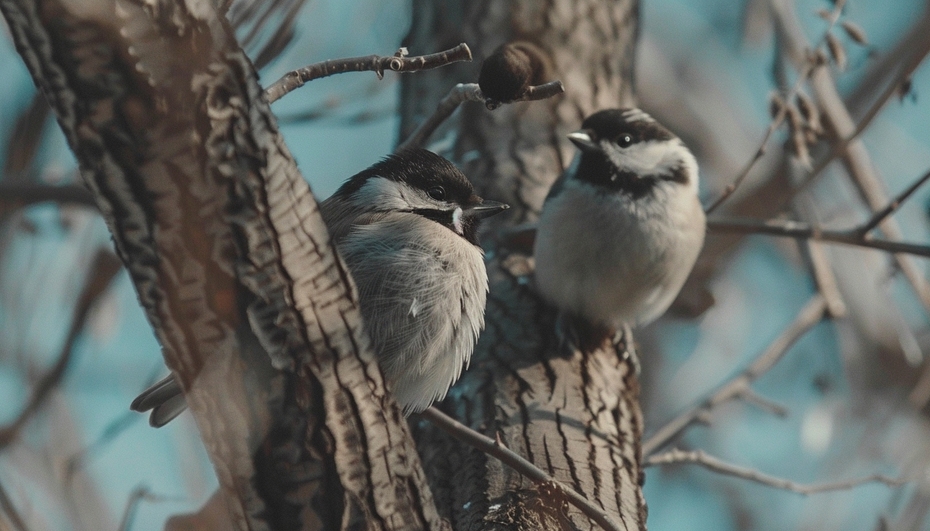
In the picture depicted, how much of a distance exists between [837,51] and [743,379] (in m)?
1.63

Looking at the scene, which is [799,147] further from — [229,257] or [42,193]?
[42,193]

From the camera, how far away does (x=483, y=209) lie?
3914mm

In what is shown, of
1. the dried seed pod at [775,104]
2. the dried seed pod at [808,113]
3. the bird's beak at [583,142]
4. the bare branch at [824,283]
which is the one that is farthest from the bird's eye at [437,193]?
the bare branch at [824,283]

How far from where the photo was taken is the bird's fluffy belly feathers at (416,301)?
3318mm

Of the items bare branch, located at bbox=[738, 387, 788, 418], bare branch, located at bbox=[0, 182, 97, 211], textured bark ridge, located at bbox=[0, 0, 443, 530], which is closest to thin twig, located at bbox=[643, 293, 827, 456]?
bare branch, located at bbox=[738, 387, 788, 418]

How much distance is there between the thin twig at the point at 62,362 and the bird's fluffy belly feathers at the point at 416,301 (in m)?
1.22

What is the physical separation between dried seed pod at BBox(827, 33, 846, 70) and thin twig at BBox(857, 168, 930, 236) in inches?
24.4

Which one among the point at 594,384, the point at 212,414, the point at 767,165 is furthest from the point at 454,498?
the point at 767,165

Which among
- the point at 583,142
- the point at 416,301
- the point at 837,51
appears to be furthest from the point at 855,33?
the point at 416,301

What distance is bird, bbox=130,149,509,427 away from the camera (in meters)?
3.33

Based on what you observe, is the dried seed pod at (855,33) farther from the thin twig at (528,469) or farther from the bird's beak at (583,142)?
the thin twig at (528,469)

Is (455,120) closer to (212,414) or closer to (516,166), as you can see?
(516,166)

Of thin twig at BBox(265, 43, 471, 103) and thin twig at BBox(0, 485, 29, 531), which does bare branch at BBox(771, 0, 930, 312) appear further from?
thin twig at BBox(0, 485, 29, 531)

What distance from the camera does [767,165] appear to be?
729 cm
